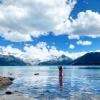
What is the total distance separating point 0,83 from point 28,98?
32469 millimetres

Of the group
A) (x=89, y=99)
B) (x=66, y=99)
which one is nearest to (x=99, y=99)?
(x=89, y=99)

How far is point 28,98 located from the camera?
168ft

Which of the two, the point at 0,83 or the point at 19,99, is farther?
the point at 0,83

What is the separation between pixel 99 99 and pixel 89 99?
181 cm

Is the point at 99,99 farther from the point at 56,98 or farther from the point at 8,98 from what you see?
the point at 8,98

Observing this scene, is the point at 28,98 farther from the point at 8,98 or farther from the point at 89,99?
the point at 89,99

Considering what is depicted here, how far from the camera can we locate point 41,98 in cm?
5075

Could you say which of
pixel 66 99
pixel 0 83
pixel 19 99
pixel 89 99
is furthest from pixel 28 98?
pixel 0 83

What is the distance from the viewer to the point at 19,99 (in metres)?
49.4

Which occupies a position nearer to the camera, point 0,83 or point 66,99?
point 66,99

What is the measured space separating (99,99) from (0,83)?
40.4 metres

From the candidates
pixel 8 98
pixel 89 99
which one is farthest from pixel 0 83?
pixel 89 99

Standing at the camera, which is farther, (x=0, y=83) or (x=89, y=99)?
(x=0, y=83)

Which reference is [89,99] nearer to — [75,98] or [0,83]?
[75,98]
